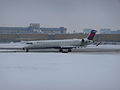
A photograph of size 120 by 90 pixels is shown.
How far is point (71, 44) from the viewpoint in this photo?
35.4m

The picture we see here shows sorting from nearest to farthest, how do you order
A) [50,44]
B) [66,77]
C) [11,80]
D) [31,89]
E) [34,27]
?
1. [31,89]
2. [11,80]
3. [66,77]
4. [50,44]
5. [34,27]

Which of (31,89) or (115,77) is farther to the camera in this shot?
(115,77)

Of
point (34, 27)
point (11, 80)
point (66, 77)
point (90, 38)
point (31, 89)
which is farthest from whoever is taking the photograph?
point (34, 27)

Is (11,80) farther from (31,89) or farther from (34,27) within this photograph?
(34,27)

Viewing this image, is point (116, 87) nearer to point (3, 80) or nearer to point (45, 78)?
point (45, 78)

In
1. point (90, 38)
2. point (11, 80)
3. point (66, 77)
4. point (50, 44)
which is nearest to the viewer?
point (11, 80)

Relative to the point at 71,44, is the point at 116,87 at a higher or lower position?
higher

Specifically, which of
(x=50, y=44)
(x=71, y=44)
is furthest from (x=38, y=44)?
(x=71, y=44)

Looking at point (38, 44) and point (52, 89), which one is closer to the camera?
point (52, 89)

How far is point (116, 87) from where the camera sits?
767 centimetres

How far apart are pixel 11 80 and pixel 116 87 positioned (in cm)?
343

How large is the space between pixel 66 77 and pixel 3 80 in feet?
7.17

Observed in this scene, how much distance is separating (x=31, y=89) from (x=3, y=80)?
188 cm

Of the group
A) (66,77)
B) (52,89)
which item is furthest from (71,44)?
(52,89)
